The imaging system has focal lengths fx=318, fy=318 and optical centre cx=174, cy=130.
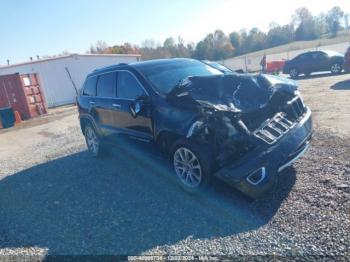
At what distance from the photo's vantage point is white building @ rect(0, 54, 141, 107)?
887 inches

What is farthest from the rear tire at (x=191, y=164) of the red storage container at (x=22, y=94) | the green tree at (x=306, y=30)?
the green tree at (x=306, y=30)

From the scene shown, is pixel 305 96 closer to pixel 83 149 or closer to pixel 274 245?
pixel 83 149

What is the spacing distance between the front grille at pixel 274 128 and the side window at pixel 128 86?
76.6 inches

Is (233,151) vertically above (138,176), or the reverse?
(233,151)

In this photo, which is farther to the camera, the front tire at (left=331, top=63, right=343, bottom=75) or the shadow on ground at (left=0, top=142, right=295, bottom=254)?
the front tire at (left=331, top=63, right=343, bottom=75)

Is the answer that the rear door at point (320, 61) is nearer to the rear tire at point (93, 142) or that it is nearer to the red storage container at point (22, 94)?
the rear tire at point (93, 142)

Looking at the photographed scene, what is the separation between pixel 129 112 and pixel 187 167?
1.51m

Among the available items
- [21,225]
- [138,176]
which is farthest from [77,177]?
[21,225]

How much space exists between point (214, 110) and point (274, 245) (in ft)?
5.21

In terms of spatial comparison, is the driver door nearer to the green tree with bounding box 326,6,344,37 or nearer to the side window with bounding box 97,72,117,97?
the side window with bounding box 97,72,117,97

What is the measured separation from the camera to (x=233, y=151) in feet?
12.0

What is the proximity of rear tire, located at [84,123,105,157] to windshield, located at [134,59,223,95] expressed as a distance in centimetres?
202

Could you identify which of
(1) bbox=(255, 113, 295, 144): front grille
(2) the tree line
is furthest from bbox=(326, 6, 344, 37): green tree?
(1) bbox=(255, 113, 295, 144): front grille

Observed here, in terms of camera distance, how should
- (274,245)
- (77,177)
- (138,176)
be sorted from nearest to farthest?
(274,245) → (138,176) → (77,177)
